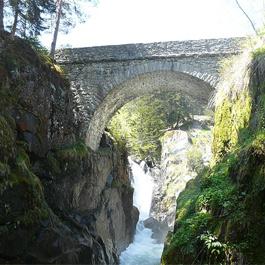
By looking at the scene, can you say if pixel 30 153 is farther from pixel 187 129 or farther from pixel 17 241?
pixel 187 129

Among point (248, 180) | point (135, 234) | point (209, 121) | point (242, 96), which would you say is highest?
point (209, 121)

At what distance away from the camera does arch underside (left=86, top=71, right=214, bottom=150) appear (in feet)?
47.8

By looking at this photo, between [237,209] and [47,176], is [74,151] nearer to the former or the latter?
[47,176]

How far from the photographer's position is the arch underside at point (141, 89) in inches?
573

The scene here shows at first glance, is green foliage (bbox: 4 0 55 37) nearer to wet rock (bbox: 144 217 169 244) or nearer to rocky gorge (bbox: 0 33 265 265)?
rocky gorge (bbox: 0 33 265 265)

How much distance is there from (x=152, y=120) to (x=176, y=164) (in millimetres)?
5363

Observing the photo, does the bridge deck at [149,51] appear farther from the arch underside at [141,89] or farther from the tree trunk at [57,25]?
the arch underside at [141,89]

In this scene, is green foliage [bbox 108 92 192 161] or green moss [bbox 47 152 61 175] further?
green foliage [bbox 108 92 192 161]

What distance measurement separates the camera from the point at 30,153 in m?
11.4

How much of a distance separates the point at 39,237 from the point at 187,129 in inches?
644

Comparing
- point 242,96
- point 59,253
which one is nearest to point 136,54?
point 242,96

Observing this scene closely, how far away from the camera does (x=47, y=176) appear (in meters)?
11.9

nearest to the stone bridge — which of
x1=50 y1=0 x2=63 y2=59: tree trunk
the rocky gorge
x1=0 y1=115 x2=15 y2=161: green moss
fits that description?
x1=50 y1=0 x2=63 y2=59: tree trunk

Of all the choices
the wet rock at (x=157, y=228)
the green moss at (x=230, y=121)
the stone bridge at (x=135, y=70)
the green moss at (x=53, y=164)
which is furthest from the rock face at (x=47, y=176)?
the green moss at (x=230, y=121)
